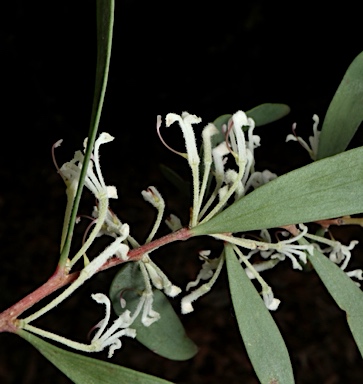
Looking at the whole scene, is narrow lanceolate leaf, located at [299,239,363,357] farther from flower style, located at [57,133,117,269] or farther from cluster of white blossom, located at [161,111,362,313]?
flower style, located at [57,133,117,269]

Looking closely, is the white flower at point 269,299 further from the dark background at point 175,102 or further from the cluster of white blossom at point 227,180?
the dark background at point 175,102

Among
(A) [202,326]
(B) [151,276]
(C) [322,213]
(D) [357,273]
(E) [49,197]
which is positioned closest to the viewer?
(C) [322,213]

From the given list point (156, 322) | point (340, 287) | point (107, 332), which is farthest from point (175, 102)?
point (107, 332)

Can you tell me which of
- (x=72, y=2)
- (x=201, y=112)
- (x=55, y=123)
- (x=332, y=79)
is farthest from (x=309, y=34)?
(x=55, y=123)

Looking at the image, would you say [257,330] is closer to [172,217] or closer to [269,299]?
[269,299]

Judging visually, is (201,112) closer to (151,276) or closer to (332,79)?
(332,79)

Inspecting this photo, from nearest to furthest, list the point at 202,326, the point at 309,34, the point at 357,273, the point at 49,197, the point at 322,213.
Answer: the point at 322,213 → the point at 357,273 → the point at 309,34 → the point at 202,326 → the point at 49,197

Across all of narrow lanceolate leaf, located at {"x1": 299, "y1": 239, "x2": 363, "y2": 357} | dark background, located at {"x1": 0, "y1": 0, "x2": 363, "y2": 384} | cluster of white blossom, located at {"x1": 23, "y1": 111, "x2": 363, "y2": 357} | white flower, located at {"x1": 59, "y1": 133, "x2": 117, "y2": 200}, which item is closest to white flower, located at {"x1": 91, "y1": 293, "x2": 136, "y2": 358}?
cluster of white blossom, located at {"x1": 23, "y1": 111, "x2": 363, "y2": 357}
